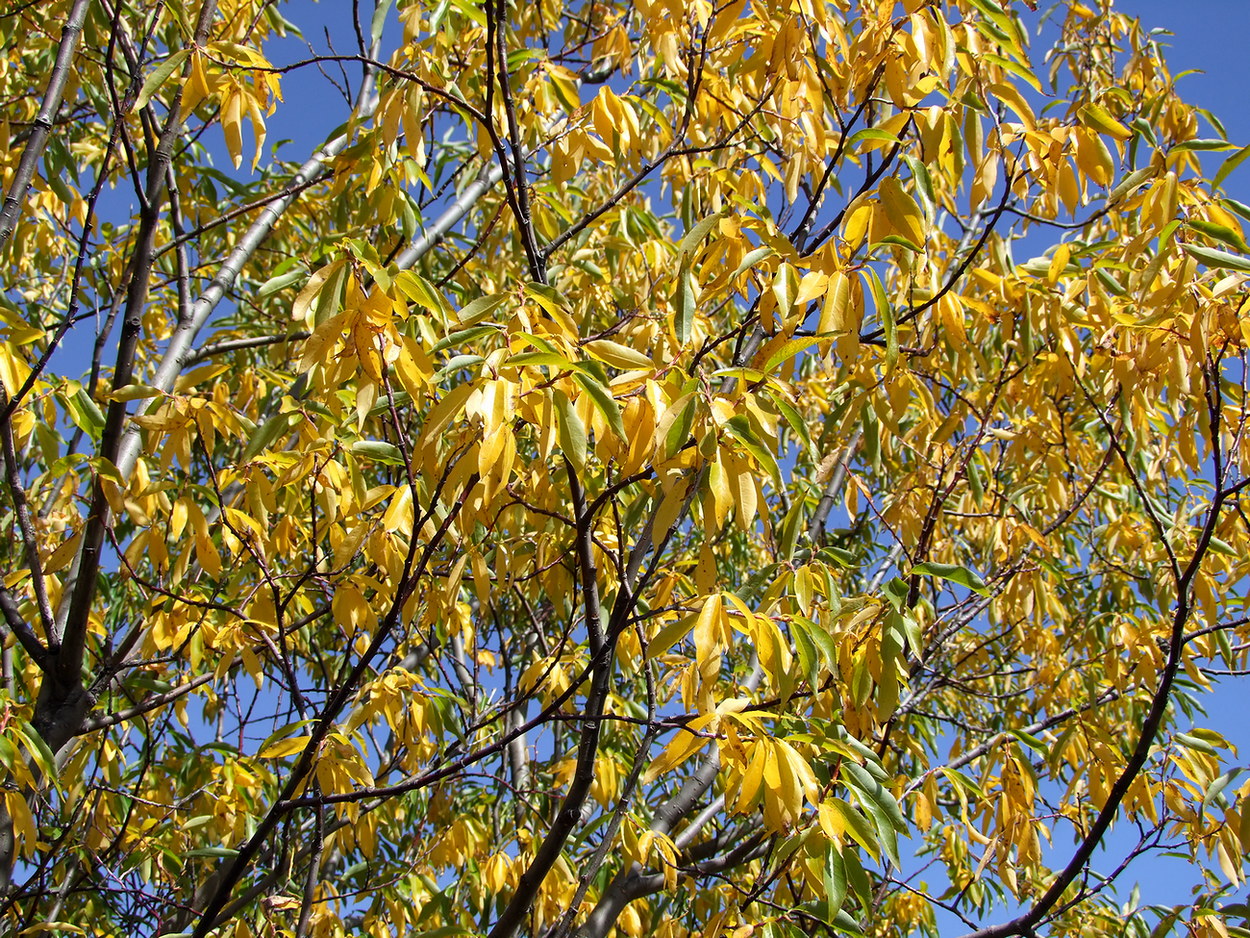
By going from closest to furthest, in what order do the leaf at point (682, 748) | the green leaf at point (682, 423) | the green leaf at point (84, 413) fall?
the green leaf at point (682, 423), the leaf at point (682, 748), the green leaf at point (84, 413)

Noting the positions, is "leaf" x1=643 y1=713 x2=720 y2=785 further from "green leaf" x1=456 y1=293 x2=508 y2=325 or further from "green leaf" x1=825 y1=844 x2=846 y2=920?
"green leaf" x1=456 y1=293 x2=508 y2=325

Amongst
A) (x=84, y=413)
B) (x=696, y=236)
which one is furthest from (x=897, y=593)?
(x=84, y=413)

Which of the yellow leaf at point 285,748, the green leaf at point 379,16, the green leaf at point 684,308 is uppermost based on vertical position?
the green leaf at point 379,16

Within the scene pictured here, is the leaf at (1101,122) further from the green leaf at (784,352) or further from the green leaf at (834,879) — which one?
the green leaf at (834,879)

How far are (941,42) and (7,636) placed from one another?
2.90 meters

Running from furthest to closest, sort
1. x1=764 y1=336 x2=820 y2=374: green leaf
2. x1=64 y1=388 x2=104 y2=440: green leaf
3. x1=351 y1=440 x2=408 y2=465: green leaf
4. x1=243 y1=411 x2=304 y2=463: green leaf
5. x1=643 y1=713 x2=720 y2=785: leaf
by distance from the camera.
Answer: x1=64 y1=388 x2=104 y2=440: green leaf
x1=243 y1=411 x2=304 y2=463: green leaf
x1=351 y1=440 x2=408 y2=465: green leaf
x1=764 y1=336 x2=820 y2=374: green leaf
x1=643 y1=713 x2=720 y2=785: leaf

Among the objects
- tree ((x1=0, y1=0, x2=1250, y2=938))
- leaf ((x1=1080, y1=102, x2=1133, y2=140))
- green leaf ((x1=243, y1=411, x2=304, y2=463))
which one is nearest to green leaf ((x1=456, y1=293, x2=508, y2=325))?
tree ((x1=0, y1=0, x2=1250, y2=938))

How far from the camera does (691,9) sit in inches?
87.4

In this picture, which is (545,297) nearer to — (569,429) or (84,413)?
(569,429)

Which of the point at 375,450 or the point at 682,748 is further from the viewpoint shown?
the point at 375,450

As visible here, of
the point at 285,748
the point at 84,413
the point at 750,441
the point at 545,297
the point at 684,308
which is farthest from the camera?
the point at 84,413

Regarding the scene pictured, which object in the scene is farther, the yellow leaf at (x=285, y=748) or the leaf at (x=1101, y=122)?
the yellow leaf at (x=285, y=748)

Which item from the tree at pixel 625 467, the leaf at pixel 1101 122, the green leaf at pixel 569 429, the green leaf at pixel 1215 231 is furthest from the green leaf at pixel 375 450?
the green leaf at pixel 1215 231

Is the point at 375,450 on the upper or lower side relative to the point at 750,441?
upper
